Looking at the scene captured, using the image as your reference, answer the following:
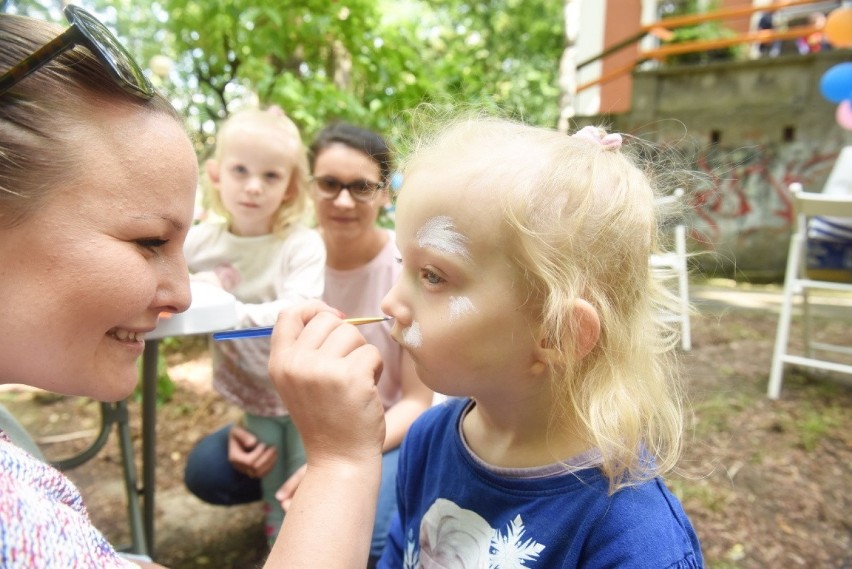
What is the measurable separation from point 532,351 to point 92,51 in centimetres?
74

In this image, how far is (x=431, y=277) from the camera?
962 mm

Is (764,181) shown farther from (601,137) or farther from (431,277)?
(431,277)

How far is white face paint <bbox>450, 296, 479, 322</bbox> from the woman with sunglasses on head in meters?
0.19

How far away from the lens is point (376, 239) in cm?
212

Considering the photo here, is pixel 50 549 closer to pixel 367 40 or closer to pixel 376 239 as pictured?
pixel 376 239

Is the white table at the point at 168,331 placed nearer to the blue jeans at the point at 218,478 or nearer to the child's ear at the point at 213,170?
the blue jeans at the point at 218,478

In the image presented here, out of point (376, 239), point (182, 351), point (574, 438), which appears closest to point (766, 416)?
point (376, 239)

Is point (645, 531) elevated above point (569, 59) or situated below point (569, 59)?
below

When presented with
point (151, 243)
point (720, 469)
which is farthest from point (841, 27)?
point (151, 243)

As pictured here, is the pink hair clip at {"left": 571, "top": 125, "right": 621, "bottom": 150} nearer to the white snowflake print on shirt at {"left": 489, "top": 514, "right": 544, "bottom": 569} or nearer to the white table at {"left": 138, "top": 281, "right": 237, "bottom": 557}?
the white snowflake print on shirt at {"left": 489, "top": 514, "right": 544, "bottom": 569}

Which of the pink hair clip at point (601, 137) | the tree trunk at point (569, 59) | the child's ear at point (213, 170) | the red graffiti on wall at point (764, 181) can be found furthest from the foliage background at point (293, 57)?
the red graffiti on wall at point (764, 181)

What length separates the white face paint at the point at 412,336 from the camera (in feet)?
3.17

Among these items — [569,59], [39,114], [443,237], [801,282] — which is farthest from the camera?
A: [569,59]

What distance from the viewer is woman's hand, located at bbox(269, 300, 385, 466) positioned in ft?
2.83
